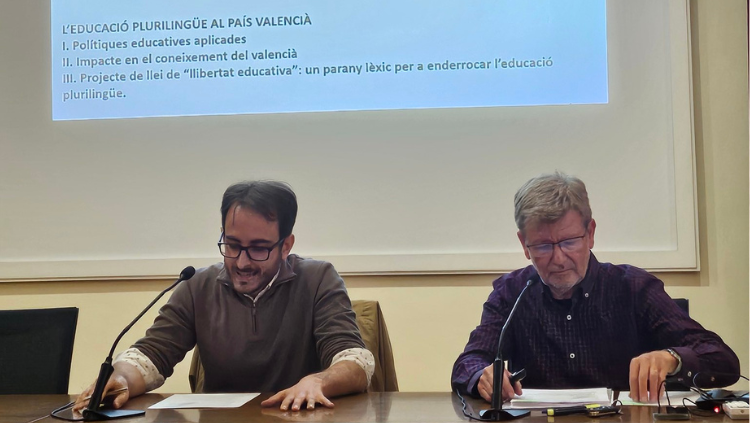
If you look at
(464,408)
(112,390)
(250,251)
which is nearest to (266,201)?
(250,251)

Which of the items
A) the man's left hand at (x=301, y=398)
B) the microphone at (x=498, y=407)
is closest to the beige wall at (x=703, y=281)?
→ the man's left hand at (x=301, y=398)

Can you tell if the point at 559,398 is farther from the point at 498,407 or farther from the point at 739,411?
the point at 739,411

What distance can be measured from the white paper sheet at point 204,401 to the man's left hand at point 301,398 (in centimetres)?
9

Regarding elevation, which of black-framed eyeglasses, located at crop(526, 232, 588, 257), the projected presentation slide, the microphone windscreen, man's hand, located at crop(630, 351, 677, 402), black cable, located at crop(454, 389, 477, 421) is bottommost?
black cable, located at crop(454, 389, 477, 421)

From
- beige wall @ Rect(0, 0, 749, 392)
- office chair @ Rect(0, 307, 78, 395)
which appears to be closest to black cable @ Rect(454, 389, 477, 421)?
beige wall @ Rect(0, 0, 749, 392)

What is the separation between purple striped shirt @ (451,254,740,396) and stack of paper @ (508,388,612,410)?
20cm

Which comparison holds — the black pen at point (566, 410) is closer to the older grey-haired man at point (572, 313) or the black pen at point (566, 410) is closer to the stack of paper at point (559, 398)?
the stack of paper at point (559, 398)

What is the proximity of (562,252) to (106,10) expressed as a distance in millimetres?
2282

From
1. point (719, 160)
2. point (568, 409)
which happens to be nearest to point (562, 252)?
point (568, 409)

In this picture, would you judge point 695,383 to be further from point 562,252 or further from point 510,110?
point 510,110

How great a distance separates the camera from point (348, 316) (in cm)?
245

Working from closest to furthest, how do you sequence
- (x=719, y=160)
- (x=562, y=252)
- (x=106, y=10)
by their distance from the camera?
(x=562, y=252) → (x=719, y=160) → (x=106, y=10)

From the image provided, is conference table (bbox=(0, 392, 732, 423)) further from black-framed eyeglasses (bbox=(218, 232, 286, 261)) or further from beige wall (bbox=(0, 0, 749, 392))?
beige wall (bbox=(0, 0, 749, 392))

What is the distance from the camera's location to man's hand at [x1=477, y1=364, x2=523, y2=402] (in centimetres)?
202
